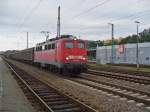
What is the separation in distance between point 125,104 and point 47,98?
3.62m

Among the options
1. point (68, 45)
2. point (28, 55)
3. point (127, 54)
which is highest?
point (68, 45)

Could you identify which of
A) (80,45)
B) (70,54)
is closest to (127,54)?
(80,45)

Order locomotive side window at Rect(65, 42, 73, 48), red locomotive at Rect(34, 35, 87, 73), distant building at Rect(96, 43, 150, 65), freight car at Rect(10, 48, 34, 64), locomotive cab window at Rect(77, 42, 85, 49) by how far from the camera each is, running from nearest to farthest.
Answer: red locomotive at Rect(34, 35, 87, 73) → locomotive side window at Rect(65, 42, 73, 48) → locomotive cab window at Rect(77, 42, 85, 49) → freight car at Rect(10, 48, 34, 64) → distant building at Rect(96, 43, 150, 65)

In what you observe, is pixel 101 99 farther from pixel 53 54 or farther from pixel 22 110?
pixel 53 54

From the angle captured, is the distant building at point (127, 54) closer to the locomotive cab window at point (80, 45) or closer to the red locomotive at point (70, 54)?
the locomotive cab window at point (80, 45)

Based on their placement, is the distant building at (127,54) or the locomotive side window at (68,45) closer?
the locomotive side window at (68,45)

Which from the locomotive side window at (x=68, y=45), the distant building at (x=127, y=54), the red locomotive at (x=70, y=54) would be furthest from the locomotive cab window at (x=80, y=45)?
the distant building at (x=127, y=54)

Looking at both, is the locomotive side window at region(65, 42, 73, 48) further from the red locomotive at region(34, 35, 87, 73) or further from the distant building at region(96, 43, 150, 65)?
the distant building at region(96, 43, 150, 65)

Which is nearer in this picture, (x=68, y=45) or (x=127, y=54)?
(x=68, y=45)

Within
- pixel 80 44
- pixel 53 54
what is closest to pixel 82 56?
pixel 80 44

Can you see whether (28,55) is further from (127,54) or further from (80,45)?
Answer: (80,45)

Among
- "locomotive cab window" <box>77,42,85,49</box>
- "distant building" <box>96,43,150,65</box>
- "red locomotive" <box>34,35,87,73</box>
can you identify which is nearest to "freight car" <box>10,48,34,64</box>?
"distant building" <box>96,43,150,65</box>

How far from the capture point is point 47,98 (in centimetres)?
1412

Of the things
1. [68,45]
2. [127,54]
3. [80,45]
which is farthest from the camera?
[127,54]
